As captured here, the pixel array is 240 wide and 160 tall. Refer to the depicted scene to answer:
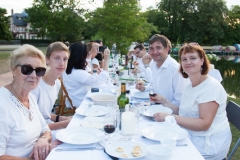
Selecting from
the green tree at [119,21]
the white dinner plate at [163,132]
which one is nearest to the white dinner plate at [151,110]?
the white dinner plate at [163,132]

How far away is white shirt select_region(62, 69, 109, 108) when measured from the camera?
380 cm

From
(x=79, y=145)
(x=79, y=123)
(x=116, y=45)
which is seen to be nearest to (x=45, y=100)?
(x=79, y=123)

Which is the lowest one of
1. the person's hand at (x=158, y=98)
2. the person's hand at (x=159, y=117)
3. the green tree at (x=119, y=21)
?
the person's hand at (x=159, y=117)

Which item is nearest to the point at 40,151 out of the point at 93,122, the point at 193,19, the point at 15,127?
the point at 15,127

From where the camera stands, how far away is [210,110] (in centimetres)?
211

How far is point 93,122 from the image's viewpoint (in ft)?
6.82

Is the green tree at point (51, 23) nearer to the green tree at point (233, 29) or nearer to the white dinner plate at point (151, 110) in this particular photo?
the green tree at point (233, 29)

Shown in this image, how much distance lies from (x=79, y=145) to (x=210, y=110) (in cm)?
116

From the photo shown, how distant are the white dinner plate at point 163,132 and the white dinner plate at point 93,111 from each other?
586mm

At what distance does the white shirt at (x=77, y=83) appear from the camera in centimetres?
380

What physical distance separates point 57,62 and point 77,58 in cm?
110

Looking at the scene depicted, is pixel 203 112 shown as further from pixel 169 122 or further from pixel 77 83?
pixel 77 83

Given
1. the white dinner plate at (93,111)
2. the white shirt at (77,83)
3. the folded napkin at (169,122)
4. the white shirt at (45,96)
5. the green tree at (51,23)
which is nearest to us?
the folded napkin at (169,122)

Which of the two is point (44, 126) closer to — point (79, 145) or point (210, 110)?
point (79, 145)
